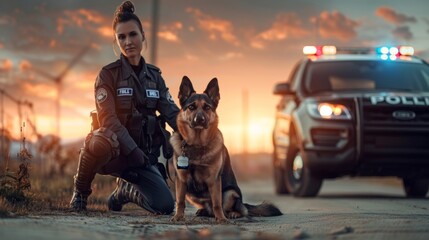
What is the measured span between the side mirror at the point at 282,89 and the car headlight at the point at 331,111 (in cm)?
82

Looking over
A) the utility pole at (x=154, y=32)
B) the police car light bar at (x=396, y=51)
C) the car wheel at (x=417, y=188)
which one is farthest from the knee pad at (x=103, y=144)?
the utility pole at (x=154, y=32)

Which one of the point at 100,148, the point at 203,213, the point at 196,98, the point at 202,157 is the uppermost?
the point at 196,98

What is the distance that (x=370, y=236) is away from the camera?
5.74 metres

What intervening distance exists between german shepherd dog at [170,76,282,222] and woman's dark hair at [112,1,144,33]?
108 centimetres

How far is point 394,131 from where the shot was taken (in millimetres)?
10867

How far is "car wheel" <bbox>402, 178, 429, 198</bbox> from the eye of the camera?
12516 millimetres

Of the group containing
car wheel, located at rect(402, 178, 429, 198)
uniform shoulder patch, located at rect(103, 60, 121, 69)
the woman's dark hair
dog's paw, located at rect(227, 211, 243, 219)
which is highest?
the woman's dark hair

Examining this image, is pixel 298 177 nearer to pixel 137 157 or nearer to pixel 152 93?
pixel 152 93

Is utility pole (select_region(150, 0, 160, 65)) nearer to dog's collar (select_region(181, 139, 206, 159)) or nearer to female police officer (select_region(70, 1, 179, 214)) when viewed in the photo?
female police officer (select_region(70, 1, 179, 214))

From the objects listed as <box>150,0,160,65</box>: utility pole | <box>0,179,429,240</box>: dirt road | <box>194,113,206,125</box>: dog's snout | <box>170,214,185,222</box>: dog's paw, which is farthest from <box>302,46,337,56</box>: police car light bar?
<box>150,0,160,65</box>: utility pole

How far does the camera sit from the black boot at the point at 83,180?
24.8ft

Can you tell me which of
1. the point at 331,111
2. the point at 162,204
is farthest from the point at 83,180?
the point at 331,111

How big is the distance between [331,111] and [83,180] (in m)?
4.40

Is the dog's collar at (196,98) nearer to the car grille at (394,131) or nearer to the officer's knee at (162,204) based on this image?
the officer's knee at (162,204)
